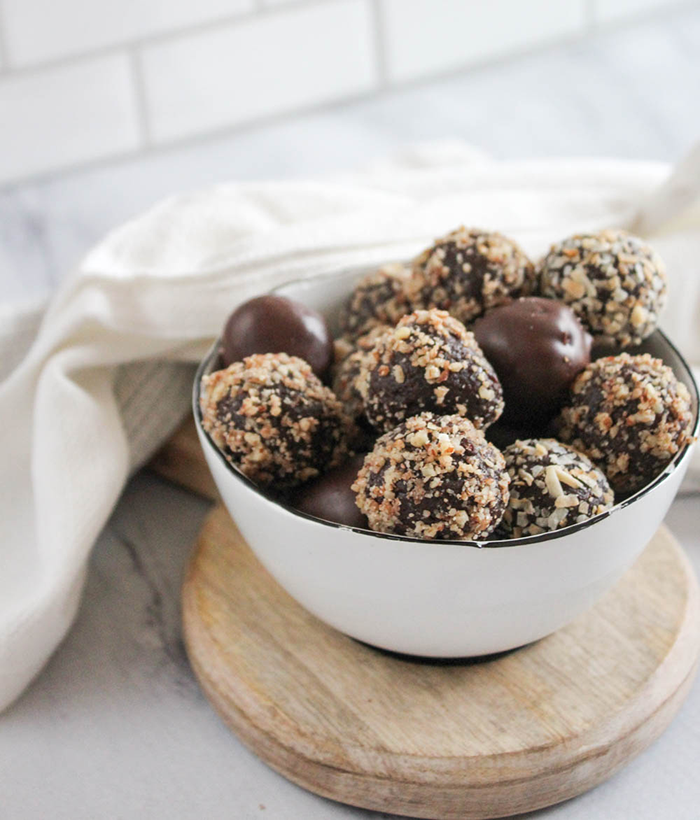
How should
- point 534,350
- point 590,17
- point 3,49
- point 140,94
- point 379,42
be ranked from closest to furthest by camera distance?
point 534,350 < point 3,49 < point 140,94 < point 379,42 < point 590,17

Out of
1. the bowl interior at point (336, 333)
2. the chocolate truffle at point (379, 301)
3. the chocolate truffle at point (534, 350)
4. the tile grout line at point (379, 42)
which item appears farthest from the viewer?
the tile grout line at point (379, 42)

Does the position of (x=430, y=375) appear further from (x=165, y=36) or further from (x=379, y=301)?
(x=165, y=36)

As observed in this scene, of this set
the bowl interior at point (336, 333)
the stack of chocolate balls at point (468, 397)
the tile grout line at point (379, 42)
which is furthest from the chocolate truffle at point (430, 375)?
the tile grout line at point (379, 42)

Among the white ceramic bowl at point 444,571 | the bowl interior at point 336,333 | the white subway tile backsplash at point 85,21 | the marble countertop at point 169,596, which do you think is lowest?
the marble countertop at point 169,596

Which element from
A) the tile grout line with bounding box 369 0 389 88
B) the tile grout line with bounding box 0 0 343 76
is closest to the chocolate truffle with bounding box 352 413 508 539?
the tile grout line with bounding box 0 0 343 76

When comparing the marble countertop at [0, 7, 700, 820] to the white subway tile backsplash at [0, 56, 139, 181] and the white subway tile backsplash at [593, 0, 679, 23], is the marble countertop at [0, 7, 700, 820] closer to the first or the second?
the white subway tile backsplash at [0, 56, 139, 181]

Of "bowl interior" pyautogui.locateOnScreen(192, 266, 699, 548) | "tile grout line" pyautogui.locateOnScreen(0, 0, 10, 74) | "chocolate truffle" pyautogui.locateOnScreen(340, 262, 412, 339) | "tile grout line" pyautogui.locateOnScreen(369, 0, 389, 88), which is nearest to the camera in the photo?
"bowl interior" pyautogui.locateOnScreen(192, 266, 699, 548)

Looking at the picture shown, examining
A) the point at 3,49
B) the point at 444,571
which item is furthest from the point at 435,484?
the point at 3,49

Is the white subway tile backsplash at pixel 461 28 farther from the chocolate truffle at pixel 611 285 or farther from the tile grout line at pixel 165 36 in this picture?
the chocolate truffle at pixel 611 285
